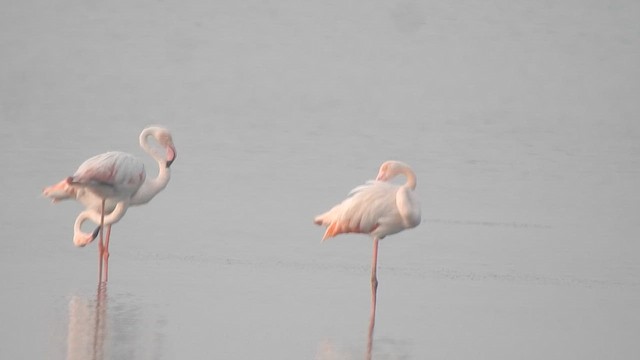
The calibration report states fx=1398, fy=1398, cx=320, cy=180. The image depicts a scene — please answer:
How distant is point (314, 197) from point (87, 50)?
15052 mm

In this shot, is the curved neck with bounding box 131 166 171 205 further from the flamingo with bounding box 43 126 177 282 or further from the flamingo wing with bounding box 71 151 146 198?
the flamingo wing with bounding box 71 151 146 198

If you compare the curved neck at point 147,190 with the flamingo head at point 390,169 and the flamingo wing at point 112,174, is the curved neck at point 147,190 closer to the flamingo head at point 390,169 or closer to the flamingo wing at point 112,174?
the flamingo wing at point 112,174

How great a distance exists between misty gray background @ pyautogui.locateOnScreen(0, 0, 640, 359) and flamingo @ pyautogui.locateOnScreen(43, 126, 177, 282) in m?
0.32

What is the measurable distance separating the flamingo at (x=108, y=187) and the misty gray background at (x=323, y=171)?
0.32 metres

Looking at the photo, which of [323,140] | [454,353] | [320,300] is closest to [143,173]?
[320,300]

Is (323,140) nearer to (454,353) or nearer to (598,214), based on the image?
(598,214)

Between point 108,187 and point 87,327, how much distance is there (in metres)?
2.18

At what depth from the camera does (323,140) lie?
67.2 feet

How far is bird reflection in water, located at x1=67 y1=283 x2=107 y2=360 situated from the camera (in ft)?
22.1

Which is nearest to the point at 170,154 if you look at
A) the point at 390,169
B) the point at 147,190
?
the point at 147,190

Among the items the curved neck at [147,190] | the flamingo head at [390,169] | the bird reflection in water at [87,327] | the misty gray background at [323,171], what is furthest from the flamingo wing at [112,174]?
the flamingo head at [390,169]

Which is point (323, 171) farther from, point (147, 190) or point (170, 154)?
point (147, 190)

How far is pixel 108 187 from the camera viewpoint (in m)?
9.34

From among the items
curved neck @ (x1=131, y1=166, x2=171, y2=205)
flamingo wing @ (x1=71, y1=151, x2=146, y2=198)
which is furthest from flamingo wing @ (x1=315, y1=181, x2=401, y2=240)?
curved neck @ (x1=131, y1=166, x2=171, y2=205)
